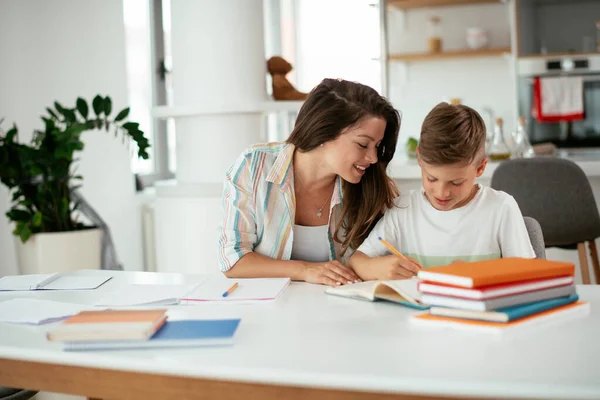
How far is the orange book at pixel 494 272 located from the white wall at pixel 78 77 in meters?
2.46

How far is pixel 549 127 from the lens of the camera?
5.54m

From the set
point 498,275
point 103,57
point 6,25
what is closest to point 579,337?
point 498,275

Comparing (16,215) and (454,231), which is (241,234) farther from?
(16,215)

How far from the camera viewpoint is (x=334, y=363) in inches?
41.9

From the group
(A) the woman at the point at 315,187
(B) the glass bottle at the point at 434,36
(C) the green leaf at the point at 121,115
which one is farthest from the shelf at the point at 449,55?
(A) the woman at the point at 315,187

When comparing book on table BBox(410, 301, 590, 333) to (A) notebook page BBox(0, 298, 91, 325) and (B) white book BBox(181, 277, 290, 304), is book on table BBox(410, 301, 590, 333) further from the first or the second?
(A) notebook page BBox(0, 298, 91, 325)

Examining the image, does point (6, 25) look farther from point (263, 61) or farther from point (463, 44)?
point (463, 44)

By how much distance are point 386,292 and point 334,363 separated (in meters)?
0.44

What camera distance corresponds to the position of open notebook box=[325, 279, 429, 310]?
1410 millimetres

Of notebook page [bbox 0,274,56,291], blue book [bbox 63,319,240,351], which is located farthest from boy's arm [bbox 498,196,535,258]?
notebook page [bbox 0,274,56,291]

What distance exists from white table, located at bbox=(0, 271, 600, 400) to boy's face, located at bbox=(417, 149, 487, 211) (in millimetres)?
518

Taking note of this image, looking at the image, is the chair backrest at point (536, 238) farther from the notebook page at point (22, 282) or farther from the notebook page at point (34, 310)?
the notebook page at point (22, 282)

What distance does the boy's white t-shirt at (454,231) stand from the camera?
1.84m

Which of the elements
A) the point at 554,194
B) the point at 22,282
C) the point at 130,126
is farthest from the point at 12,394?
the point at 554,194
